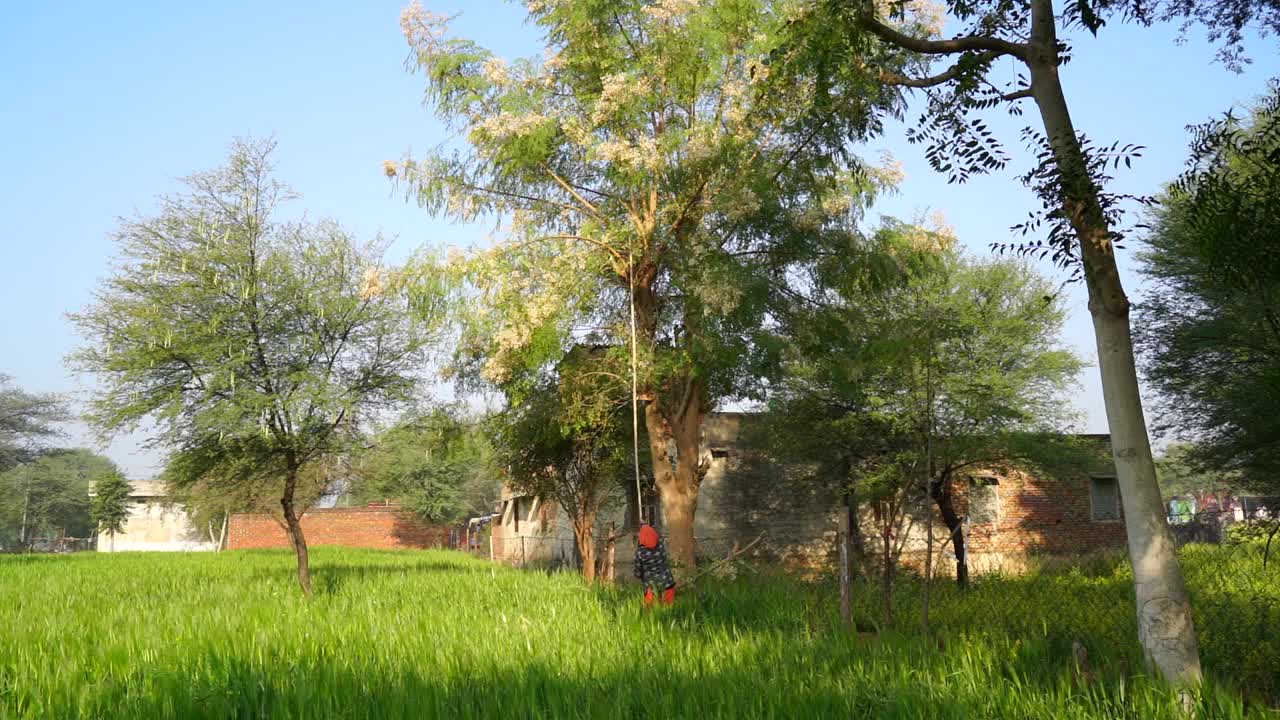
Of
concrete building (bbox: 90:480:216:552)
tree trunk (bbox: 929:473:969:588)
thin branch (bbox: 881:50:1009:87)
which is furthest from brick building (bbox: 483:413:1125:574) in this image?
concrete building (bbox: 90:480:216:552)

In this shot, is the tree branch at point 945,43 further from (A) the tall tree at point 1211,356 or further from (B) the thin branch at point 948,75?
(A) the tall tree at point 1211,356

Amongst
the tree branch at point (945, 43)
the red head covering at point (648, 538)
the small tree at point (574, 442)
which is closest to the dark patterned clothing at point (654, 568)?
the red head covering at point (648, 538)

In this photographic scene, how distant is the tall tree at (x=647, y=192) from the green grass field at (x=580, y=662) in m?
4.54

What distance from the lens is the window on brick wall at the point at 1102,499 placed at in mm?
29172

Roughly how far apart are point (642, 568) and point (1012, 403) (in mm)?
13031

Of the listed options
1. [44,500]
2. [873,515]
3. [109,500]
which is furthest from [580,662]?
[44,500]

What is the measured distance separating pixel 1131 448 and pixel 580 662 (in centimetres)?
447

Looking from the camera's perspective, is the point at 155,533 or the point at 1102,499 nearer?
the point at 1102,499

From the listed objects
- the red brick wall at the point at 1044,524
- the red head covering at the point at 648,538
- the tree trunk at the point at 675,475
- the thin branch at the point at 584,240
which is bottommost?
the red brick wall at the point at 1044,524

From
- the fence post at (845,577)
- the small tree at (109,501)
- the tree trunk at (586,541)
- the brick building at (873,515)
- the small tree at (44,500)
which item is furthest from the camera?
the small tree at (44,500)

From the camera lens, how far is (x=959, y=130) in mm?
8734

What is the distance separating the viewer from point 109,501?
63.9 m

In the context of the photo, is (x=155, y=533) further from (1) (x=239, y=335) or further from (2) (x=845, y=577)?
(2) (x=845, y=577)

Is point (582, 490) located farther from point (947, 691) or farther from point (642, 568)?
point (947, 691)
